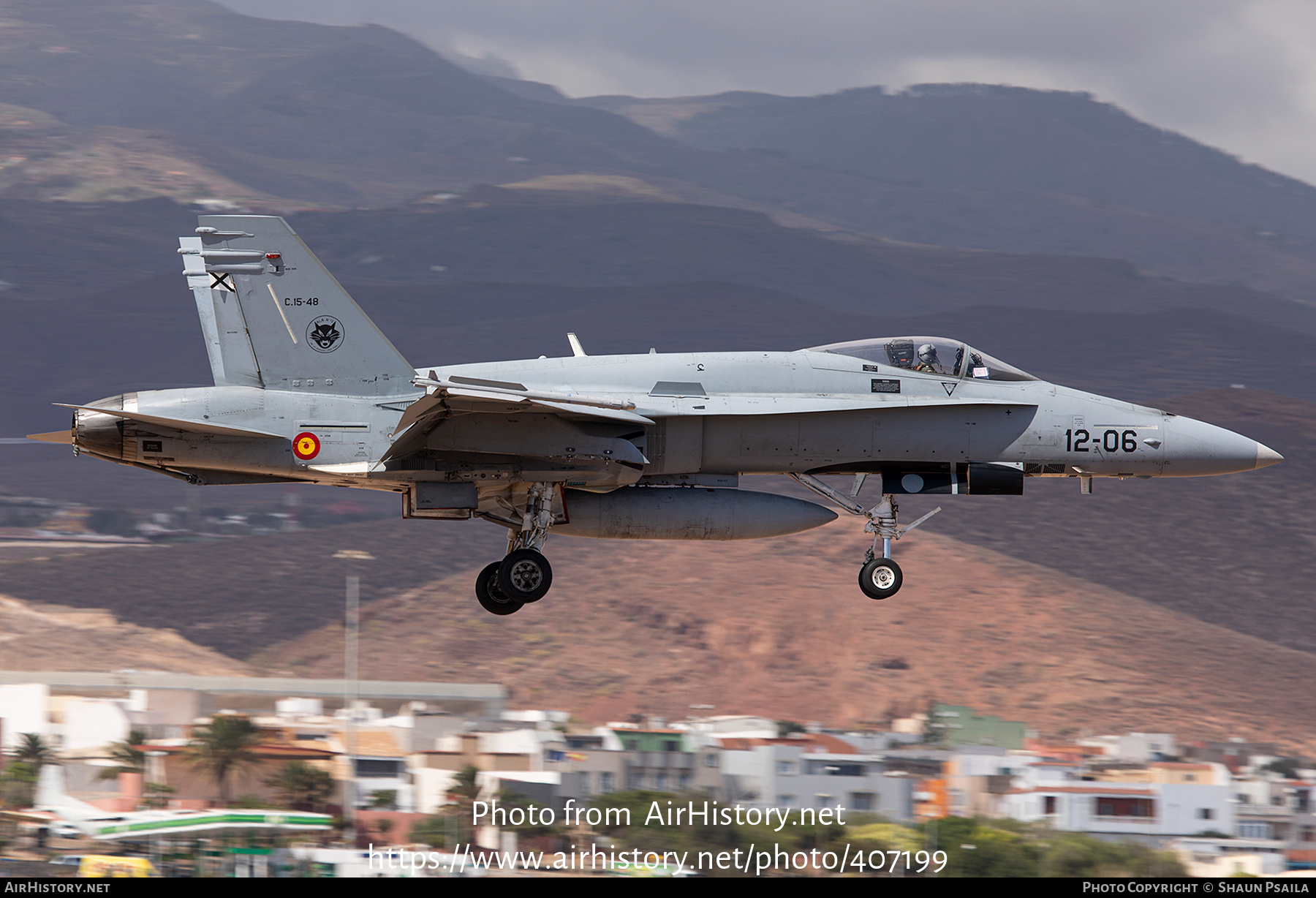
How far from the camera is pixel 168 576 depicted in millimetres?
89062

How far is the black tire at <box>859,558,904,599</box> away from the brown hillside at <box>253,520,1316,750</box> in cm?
5064

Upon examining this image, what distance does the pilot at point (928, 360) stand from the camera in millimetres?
19938

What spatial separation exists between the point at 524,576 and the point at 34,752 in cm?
5082

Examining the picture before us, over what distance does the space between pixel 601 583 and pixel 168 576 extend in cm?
2948

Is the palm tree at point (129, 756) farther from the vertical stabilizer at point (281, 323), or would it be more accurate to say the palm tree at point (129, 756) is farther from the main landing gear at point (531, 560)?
the main landing gear at point (531, 560)

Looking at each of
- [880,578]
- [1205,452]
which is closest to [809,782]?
[880,578]

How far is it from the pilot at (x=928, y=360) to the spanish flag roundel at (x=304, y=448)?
877cm

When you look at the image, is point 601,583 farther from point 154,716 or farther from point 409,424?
point 409,424

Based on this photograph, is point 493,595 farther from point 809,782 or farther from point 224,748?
point 224,748

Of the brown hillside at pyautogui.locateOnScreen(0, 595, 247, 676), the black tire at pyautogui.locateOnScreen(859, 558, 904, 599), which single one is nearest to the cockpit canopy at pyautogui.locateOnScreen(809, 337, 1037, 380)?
the black tire at pyautogui.locateOnScreen(859, 558, 904, 599)

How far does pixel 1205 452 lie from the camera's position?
2020cm

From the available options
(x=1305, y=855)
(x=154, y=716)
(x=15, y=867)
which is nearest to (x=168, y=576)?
(x=154, y=716)

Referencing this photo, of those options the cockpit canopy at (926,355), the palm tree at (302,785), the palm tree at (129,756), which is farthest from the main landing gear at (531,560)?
the palm tree at (129,756)

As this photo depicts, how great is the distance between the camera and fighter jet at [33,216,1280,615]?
18.9m
